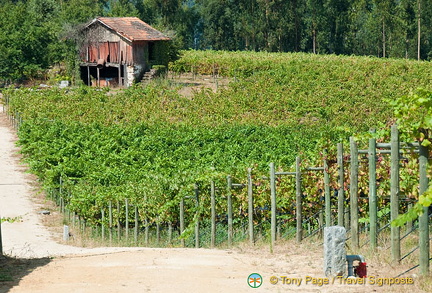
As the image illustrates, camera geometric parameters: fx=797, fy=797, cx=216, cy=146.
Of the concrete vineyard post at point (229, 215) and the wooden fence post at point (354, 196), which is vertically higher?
the wooden fence post at point (354, 196)

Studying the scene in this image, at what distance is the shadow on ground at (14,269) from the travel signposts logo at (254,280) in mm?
3227

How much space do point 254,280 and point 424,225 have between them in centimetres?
247

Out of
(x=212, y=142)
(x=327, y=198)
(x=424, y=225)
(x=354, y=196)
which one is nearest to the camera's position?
(x=424, y=225)

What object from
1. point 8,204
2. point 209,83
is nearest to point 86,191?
point 8,204

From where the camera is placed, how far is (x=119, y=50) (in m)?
58.9

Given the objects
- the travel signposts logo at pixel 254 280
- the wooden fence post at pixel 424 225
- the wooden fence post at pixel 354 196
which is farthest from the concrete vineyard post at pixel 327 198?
the travel signposts logo at pixel 254 280

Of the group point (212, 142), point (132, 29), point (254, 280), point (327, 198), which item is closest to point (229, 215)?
point (327, 198)

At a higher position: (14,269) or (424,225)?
(424,225)

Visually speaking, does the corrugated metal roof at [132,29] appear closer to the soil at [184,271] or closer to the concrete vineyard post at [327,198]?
the concrete vineyard post at [327,198]

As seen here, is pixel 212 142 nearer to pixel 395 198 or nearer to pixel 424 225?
pixel 395 198

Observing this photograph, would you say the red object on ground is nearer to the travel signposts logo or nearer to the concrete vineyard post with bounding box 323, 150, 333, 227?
the travel signposts logo

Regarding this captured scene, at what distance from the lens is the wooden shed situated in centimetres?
5844

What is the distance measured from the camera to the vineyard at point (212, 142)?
17984mm

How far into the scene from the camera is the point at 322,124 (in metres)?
46.1
